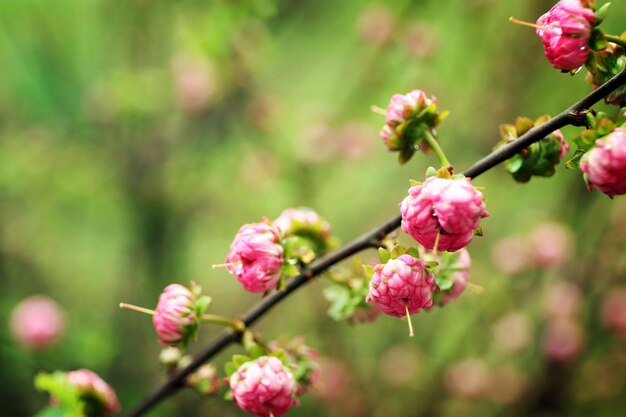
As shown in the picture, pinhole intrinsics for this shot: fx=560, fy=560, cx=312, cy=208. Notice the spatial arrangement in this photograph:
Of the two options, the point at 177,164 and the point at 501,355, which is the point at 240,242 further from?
the point at 177,164

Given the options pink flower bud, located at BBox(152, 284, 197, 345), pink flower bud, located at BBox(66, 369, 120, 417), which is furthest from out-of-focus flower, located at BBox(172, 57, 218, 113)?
pink flower bud, located at BBox(152, 284, 197, 345)

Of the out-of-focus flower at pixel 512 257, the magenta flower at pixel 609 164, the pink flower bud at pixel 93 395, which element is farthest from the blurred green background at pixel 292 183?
the magenta flower at pixel 609 164

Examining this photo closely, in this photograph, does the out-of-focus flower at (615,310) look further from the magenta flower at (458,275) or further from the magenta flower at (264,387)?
the magenta flower at (264,387)

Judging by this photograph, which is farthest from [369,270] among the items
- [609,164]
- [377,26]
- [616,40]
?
[377,26]

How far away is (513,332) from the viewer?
2709 millimetres

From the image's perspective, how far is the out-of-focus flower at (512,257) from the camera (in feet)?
8.61

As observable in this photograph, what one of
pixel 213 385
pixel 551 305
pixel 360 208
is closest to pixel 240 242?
pixel 213 385

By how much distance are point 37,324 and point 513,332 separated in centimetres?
215

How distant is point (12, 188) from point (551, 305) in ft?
9.15

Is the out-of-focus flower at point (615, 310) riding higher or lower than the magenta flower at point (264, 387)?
lower

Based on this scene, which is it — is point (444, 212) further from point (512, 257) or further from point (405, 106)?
point (512, 257)

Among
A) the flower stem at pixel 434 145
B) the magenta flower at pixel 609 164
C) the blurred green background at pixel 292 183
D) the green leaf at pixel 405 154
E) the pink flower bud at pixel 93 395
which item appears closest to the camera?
the magenta flower at pixel 609 164

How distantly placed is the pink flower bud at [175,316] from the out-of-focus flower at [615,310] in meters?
2.22

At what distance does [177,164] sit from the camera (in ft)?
11.6
